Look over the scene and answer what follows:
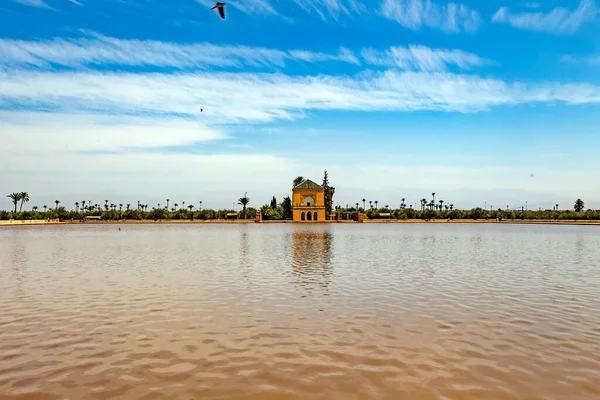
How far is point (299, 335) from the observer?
9016 millimetres

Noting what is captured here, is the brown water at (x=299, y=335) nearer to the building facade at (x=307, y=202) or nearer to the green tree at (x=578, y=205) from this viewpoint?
the building facade at (x=307, y=202)

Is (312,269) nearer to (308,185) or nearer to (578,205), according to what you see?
(308,185)

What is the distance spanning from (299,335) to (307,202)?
92.3 meters

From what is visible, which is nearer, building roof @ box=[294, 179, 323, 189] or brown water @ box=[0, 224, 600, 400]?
brown water @ box=[0, 224, 600, 400]

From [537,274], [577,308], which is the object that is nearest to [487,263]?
[537,274]

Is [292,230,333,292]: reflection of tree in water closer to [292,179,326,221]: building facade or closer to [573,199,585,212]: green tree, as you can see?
[292,179,326,221]: building facade

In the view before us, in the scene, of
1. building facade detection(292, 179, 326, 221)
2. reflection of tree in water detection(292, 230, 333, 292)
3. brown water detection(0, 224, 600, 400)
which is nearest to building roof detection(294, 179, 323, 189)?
building facade detection(292, 179, 326, 221)

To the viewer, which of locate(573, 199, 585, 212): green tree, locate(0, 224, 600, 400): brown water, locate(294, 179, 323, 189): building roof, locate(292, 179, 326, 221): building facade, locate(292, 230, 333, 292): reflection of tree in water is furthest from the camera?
locate(573, 199, 585, 212): green tree

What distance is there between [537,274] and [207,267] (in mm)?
13768

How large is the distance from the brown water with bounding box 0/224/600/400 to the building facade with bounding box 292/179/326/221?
83004mm

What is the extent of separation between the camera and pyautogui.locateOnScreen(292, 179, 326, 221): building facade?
101 metres

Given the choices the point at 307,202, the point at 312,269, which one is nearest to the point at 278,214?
the point at 307,202

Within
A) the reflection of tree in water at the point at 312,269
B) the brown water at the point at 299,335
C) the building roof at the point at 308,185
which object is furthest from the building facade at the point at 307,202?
the brown water at the point at 299,335

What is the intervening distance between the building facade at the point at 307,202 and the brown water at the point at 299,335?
272 ft
